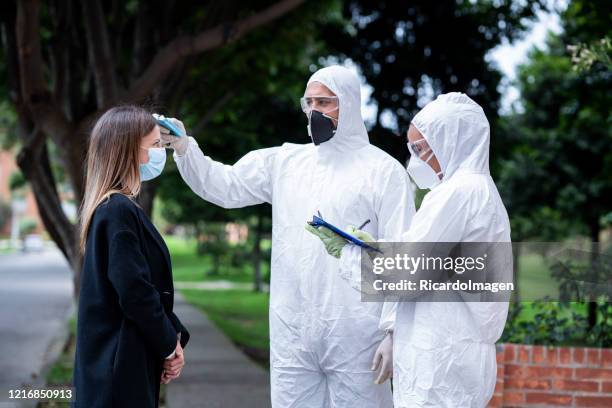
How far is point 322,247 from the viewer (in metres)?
3.83

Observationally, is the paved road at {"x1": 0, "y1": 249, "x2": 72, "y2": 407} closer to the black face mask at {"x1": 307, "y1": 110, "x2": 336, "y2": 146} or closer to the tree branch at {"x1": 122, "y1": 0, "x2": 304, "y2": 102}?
the black face mask at {"x1": 307, "y1": 110, "x2": 336, "y2": 146}

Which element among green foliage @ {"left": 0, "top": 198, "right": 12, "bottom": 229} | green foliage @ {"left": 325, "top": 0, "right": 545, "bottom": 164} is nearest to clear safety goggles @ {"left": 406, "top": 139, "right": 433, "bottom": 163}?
green foliage @ {"left": 325, "top": 0, "right": 545, "bottom": 164}

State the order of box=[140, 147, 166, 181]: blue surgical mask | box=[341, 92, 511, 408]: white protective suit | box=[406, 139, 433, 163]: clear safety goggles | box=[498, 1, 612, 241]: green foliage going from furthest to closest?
box=[498, 1, 612, 241]: green foliage → box=[140, 147, 166, 181]: blue surgical mask → box=[406, 139, 433, 163]: clear safety goggles → box=[341, 92, 511, 408]: white protective suit

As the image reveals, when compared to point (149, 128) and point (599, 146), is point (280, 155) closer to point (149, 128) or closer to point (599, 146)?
point (149, 128)

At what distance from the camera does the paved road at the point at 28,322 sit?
10.1 metres

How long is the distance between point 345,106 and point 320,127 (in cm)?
15

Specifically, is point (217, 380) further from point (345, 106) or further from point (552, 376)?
point (345, 106)

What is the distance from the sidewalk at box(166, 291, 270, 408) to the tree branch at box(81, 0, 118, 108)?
291 centimetres

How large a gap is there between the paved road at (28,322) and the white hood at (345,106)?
2920 mm

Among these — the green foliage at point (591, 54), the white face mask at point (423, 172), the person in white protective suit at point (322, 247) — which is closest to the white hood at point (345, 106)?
the person in white protective suit at point (322, 247)

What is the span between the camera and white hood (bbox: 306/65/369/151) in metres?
3.94

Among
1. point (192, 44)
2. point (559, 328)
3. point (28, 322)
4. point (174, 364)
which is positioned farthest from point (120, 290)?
point (28, 322)

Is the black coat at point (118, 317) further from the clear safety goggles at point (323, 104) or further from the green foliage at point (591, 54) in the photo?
the green foliage at point (591, 54)

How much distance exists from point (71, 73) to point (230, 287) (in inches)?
639
